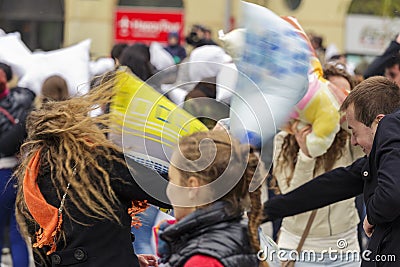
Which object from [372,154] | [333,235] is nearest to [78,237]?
[372,154]

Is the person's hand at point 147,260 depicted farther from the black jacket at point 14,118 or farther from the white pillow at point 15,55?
the white pillow at point 15,55

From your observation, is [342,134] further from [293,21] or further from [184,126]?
[184,126]

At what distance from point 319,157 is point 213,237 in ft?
6.72

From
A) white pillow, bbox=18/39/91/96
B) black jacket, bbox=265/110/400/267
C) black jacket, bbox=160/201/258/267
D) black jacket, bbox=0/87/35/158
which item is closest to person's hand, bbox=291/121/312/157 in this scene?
black jacket, bbox=265/110/400/267

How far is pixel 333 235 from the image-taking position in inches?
195

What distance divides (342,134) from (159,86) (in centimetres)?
125

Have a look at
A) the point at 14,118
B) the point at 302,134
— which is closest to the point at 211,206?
the point at 302,134

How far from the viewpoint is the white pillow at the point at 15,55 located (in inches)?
315

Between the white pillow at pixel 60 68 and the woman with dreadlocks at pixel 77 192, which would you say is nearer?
the woman with dreadlocks at pixel 77 192

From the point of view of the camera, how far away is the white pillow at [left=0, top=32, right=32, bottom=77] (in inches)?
315

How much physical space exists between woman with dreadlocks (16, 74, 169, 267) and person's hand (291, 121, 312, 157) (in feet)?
4.72

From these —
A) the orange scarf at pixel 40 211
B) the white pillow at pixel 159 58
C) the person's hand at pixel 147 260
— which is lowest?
the white pillow at pixel 159 58

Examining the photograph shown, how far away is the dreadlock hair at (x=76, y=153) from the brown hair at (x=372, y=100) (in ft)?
3.07

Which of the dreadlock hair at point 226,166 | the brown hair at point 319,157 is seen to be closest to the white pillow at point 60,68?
the brown hair at point 319,157
